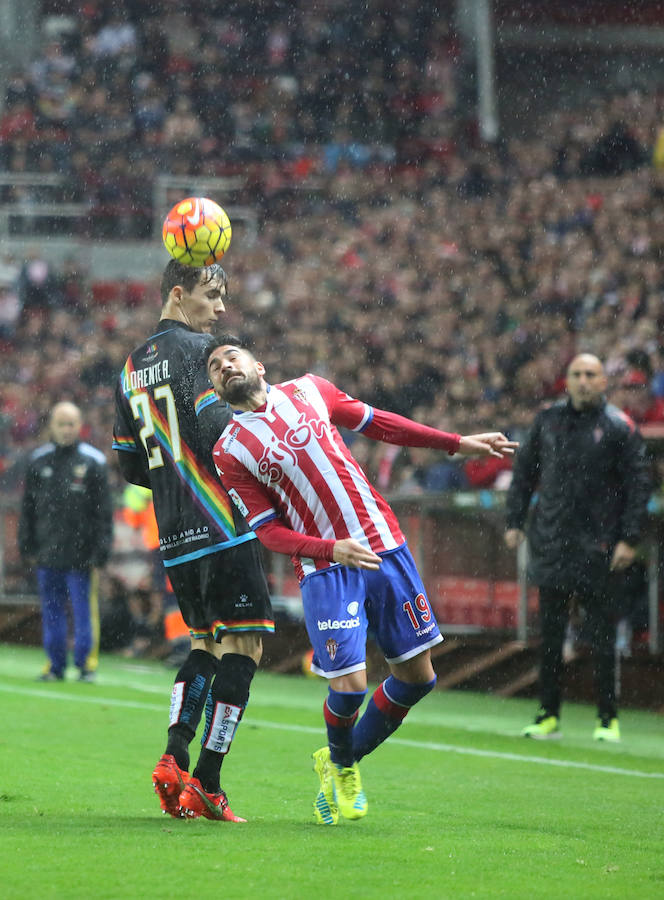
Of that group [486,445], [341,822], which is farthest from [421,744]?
[486,445]

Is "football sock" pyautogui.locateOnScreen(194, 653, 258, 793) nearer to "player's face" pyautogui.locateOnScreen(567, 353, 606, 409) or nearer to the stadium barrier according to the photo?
→ "player's face" pyautogui.locateOnScreen(567, 353, 606, 409)

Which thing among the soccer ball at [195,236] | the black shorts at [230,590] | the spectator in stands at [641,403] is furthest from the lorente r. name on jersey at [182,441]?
the spectator in stands at [641,403]

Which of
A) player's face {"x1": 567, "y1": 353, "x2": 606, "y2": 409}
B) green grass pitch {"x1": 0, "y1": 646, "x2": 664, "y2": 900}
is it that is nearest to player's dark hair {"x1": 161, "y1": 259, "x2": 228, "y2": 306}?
green grass pitch {"x1": 0, "y1": 646, "x2": 664, "y2": 900}

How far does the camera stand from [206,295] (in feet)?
21.3

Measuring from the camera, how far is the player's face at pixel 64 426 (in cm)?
1306

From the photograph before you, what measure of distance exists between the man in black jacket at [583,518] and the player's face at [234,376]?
4.10 m

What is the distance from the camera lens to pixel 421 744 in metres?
9.38

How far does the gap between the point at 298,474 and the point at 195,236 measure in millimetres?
1230

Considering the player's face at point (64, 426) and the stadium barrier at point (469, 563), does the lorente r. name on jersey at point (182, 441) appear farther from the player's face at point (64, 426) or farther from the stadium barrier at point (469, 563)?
the player's face at point (64, 426)

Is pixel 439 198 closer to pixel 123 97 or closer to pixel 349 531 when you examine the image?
pixel 123 97

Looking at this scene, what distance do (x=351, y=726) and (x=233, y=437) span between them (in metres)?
1.28

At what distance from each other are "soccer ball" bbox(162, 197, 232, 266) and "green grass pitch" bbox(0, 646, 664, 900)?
2.39 metres

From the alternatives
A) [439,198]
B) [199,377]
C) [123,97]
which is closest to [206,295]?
[199,377]

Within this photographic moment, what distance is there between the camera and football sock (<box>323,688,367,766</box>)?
241 inches
